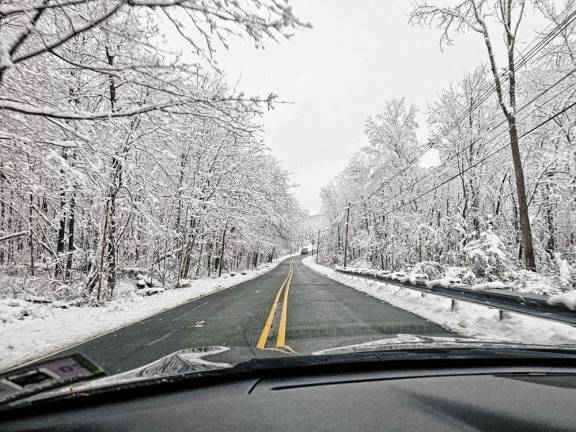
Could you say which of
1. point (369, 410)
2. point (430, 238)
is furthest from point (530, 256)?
point (369, 410)

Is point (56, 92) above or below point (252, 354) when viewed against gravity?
above

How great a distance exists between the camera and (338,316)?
7422 mm

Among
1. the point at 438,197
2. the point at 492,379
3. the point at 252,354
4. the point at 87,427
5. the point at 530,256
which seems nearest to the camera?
the point at 87,427

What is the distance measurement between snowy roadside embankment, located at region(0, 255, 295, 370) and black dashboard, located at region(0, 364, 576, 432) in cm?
482

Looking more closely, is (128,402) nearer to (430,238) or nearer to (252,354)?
(252,354)

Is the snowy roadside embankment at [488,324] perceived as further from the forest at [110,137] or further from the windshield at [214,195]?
the forest at [110,137]

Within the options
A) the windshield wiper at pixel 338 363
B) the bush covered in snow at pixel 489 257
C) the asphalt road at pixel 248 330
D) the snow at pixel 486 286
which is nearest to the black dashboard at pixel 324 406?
the windshield wiper at pixel 338 363

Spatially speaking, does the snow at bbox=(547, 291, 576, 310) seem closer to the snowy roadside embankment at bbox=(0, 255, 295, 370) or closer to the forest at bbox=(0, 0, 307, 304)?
the forest at bbox=(0, 0, 307, 304)

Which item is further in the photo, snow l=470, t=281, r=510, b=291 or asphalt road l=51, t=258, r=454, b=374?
snow l=470, t=281, r=510, b=291

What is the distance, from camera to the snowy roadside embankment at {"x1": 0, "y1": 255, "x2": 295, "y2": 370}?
5.68 meters

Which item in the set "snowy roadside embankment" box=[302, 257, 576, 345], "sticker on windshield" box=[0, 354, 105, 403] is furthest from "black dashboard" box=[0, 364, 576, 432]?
"snowy roadside embankment" box=[302, 257, 576, 345]

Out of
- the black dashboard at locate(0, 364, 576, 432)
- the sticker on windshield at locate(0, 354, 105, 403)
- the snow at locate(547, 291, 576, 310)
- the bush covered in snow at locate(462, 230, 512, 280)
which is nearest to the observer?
the black dashboard at locate(0, 364, 576, 432)

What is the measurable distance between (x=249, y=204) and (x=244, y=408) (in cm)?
2346

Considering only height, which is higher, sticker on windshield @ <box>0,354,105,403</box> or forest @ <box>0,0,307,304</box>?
forest @ <box>0,0,307,304</box>
